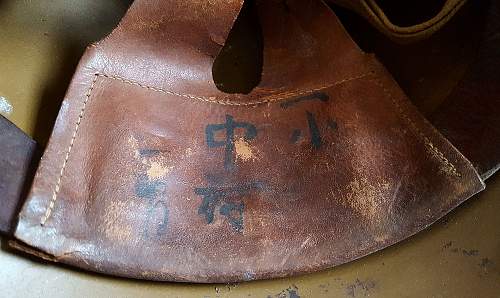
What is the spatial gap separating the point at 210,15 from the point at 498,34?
0.33 m

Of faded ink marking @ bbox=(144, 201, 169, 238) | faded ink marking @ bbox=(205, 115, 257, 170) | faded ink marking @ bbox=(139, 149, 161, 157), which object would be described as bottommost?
faded ink marking @ bbox=(144, 201, 169, 238)

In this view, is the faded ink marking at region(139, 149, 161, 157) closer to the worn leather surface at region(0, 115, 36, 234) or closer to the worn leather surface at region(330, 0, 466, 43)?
the worn leather surface at region(0, 115, 36, 234)

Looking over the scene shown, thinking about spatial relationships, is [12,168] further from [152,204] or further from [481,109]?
[481,109]

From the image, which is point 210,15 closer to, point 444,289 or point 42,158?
point 42,158

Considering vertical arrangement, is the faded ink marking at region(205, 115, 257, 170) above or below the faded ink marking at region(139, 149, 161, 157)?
above

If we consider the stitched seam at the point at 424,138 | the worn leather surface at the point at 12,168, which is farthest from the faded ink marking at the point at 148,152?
the stitched seam at the point at 424,138

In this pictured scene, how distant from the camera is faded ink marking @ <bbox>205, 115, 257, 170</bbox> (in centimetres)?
81

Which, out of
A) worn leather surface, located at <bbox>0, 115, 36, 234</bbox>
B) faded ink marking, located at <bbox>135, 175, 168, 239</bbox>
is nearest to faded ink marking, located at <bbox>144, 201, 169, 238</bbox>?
faded ink marking, located at <bbox>135, 175, 168, 239</bbox>

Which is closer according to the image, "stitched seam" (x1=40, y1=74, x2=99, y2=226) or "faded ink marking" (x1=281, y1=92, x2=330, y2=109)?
"stitched seam" (x1=40, y1=74, x2=99, y2=226)

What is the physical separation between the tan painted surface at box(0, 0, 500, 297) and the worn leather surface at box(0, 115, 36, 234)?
3 centimetres

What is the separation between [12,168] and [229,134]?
→ 24 cm

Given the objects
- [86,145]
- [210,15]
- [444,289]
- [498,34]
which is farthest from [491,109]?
[86,145]

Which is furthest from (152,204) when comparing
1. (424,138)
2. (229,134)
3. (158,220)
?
(424,138)

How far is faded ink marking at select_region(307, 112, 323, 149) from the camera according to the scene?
82cm
